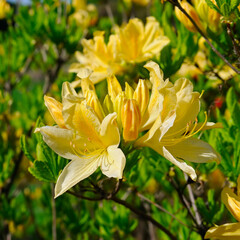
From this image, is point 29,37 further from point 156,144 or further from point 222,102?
point 156,144

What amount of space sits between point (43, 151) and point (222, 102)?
91cm

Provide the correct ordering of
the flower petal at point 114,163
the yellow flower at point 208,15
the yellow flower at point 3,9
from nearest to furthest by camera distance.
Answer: the flower petal at point 114,163, the yellow flower at point 208,15, the yellow flower at point 3,9

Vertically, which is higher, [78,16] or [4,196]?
[78,16]

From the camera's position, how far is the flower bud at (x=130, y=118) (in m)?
0.89

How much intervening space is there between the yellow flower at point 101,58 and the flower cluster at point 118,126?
49 centimetres

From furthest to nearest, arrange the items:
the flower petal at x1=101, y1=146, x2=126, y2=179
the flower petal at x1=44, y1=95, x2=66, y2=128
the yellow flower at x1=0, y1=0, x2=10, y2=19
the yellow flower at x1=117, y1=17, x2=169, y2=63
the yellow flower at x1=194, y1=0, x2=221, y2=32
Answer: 1. the yellow flower at x1=0, y1=0, x2=10, y2=19
2. the yellow flower at x1=117, y1=17, x2=169, y2=63
3. the yellow flower at x1=194, y1=0, x2=221, y2=32
4. the flower petal at x1=44, y1=95, x2=66, y2=128
5. the flower petal at x1=101, y1=146, x2=126, y2=179

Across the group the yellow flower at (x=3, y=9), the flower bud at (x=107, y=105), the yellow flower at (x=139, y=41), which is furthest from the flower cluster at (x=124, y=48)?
the yellow flower at (x=3, y=9)

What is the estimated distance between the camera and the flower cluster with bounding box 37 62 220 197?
2.94ft

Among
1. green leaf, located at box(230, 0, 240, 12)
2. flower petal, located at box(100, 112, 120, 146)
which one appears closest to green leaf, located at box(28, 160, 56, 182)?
flower petal, located at box(100, 112, 120, 146)

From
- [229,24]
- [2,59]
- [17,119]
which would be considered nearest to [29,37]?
[2,59]

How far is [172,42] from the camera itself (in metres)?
1.64

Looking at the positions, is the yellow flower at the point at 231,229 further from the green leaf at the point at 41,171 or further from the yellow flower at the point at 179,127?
the green leaf at the point at 41,171

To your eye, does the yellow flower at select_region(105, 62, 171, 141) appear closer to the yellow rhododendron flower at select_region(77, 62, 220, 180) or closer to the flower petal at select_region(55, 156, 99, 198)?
the yellow rhododendron flower at select_region(77, 62, 220, 180)

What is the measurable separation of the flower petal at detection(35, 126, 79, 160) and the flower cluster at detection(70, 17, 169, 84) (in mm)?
549
